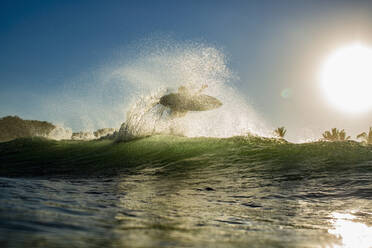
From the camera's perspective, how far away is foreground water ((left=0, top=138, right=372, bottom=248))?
1842mm

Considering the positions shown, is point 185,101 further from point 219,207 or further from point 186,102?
point 219,207

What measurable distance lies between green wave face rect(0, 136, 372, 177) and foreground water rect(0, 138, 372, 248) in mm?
85

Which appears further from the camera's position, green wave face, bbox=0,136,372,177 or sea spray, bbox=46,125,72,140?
sea spray, bbox=46,125,72,140

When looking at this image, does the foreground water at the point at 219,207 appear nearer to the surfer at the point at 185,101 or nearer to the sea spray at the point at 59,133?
the surfer at the point at 185,101

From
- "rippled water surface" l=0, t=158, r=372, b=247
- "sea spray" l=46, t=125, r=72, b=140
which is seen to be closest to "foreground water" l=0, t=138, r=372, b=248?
"rippled water surface" l=0, t=158, r=372, b=247

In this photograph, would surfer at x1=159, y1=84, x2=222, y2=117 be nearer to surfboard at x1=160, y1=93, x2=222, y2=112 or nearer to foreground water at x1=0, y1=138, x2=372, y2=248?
surfboard at x1=160, y1=93, x2=222, y2=112

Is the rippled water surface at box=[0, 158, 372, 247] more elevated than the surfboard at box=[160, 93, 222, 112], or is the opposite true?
the surfboard at box=[160, 93, 222, 112]

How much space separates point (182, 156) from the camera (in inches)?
413

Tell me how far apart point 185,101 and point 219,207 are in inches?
418

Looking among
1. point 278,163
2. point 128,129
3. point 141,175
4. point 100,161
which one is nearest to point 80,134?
point 128,129

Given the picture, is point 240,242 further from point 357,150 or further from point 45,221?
point 357,150

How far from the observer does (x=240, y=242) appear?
1.96m

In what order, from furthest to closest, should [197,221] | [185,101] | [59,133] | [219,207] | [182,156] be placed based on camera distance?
[59,133] → [185,101] → [182,156] → [219,207] → [197,221]

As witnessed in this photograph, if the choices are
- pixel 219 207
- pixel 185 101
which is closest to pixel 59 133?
pixel 185 101
